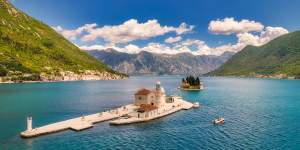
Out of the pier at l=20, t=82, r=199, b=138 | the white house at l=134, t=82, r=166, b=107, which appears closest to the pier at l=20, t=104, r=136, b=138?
the pier at l=20, t=82, r=199, b=138

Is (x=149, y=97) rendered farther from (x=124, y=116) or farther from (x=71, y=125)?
(x=71, y=125)

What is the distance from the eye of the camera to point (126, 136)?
8212 centimetres

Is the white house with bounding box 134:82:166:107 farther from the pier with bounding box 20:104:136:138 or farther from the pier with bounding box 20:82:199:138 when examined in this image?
the pier with bounding box 20:104:136:138

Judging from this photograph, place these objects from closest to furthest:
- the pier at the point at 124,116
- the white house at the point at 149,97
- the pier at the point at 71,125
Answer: the pier at the point at 71,125 < the pier at the point at 124,116 < the white house at the point at 149,97

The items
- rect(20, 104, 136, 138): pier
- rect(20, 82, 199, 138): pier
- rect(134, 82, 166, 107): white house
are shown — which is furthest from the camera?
rect(134, 82, 166, 107): white house

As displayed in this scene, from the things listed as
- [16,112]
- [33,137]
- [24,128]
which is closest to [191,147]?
[33,137]

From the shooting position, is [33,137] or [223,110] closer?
[33,137]

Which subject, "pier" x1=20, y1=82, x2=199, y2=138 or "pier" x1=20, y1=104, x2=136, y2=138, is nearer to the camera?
"pier" x1=20, y1=104, x2=136, y2=138

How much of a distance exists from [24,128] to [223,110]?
289 feet

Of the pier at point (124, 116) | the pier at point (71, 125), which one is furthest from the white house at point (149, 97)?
the pier at point (71, 125)

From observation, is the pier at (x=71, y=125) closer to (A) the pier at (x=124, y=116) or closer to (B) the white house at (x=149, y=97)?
(A) the pier at (x=124, y=116)

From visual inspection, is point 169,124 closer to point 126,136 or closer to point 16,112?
point 126,136

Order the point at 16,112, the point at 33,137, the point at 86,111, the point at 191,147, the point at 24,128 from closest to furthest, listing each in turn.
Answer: the point at 191,147 → the point at 33,137 → the point at 24,128 → the point at 16,112 → the point at 86,111

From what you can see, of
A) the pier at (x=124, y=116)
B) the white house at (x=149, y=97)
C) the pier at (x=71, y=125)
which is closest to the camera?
the pier at (x=71, y=125)
